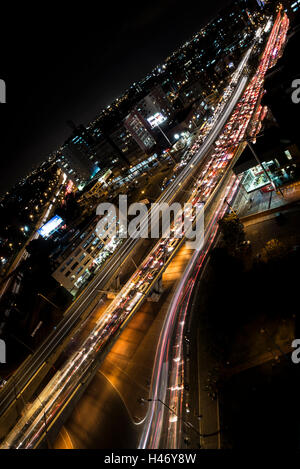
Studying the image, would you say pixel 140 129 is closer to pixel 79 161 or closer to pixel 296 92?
pixel 79 161

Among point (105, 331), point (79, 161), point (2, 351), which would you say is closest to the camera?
point (105, 331)

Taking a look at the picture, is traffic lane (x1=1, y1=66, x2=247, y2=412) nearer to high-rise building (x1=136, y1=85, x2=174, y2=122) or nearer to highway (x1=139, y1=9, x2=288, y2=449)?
highway (x1=139, y1=9, x2=288, y2=449)

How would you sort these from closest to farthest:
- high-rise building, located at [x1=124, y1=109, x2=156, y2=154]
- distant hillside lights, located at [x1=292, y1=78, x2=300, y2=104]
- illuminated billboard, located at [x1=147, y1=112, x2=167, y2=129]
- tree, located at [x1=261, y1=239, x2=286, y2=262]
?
tree, located at [x1=261, y1=239, x2=286, y2=262]
distant hillside lights, located at [x1=292, y1=78, x2=300, y2=104]
illuminated billboard, located at [x1=147, y1=112, x2=167, y2=129]
high-rise building, located at [x1=124, y1=109, x2=156, y2=154]

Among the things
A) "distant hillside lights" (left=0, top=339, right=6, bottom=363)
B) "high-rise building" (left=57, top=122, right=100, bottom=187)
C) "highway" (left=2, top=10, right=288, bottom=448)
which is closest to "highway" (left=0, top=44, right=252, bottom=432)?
"highway" (left=2, top=10, right=288, bottom=448)

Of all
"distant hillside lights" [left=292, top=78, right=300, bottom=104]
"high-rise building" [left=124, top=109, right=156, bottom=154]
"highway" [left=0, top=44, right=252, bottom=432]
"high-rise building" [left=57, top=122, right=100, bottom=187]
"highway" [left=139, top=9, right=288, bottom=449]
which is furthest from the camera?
"high-rise building" [left=57, top=122, right=100, bottom=187]

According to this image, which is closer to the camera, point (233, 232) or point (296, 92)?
point (233, 232)

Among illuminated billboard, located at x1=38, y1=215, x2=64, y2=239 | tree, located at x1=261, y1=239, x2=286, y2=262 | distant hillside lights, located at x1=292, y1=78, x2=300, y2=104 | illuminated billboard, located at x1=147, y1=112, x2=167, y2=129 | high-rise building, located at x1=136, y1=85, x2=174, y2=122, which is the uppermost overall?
high-rise building, located at x1=136, y1=85, x2=174, y2=122

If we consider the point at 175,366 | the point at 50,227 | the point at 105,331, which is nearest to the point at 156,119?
the point at 50,227

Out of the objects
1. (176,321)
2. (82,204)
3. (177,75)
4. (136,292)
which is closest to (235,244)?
(176,321)
